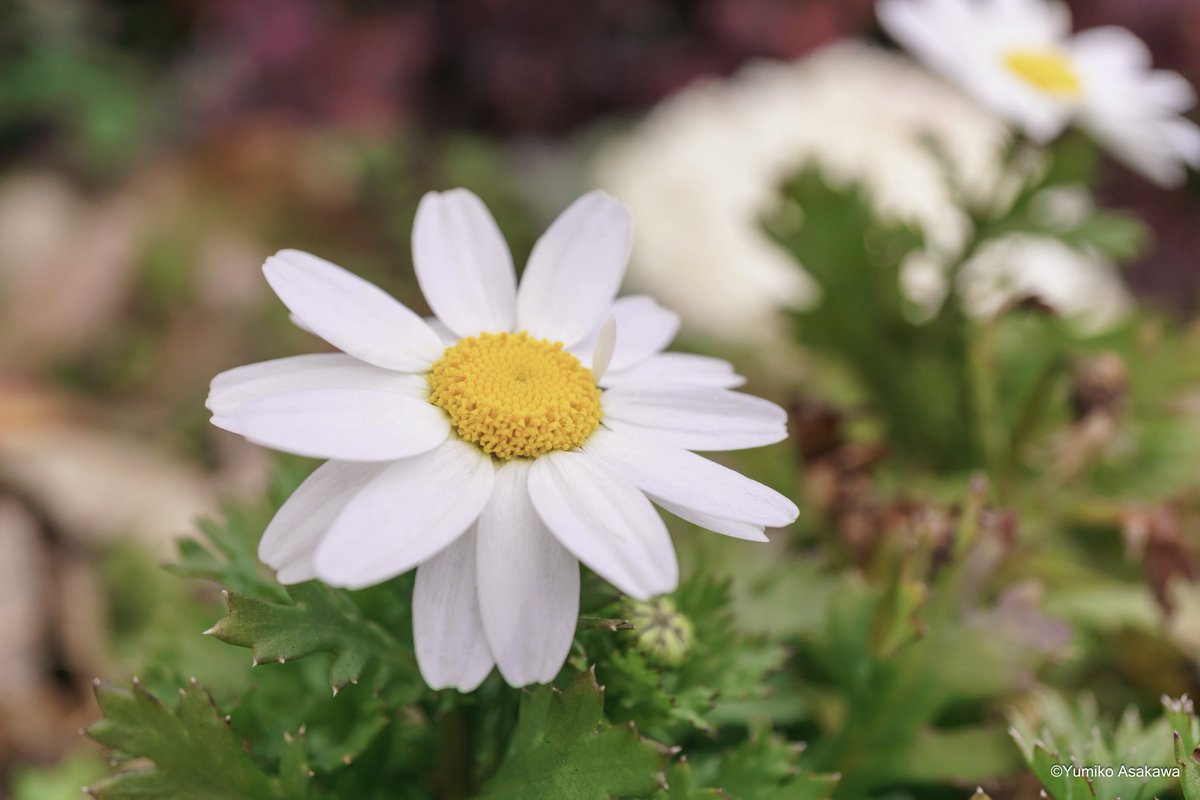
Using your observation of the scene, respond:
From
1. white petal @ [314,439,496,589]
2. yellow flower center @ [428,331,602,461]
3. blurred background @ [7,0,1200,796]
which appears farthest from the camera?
blurred background @ [7,0,1200,796]

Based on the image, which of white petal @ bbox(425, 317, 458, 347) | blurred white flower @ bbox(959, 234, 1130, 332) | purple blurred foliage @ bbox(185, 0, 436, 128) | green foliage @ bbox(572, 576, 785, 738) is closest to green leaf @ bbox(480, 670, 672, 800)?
green foliage @ bbox(572, 576, 785, 738)

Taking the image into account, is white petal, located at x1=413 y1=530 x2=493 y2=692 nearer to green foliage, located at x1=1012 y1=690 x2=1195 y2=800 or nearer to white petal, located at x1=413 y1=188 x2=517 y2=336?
white petal, located at x1=413 y1=188 x2=517 y2=336

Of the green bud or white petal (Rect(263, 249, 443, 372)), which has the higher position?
white petal (Rect(263, 249, 443, 372))

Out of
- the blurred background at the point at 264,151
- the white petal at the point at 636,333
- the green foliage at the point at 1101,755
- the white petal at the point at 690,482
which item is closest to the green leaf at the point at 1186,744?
the green foliage at the point at 1101,755

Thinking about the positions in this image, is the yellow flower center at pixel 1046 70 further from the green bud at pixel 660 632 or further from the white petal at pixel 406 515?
the white petal at pixel 406 515

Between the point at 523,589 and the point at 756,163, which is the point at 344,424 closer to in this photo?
the point at 523,589

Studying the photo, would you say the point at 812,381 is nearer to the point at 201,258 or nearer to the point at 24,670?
the point at 24,670
